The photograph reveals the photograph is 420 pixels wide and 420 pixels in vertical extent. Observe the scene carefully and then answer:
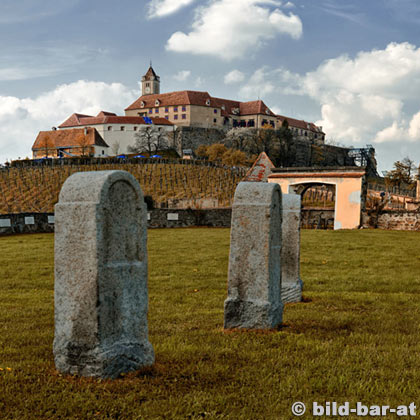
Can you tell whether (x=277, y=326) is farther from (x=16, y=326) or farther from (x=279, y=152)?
(x=279, y=152)

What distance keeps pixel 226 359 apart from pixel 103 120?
92202 mm

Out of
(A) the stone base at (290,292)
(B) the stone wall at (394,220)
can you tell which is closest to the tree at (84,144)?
(B) the stone wall at (394,220)

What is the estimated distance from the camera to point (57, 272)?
400cm

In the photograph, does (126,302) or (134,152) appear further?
(134,152)

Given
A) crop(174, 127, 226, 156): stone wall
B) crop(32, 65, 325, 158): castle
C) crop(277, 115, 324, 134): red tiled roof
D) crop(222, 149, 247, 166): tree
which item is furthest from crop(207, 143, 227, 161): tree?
crop(277, 115, 324, 134): red tiled roof

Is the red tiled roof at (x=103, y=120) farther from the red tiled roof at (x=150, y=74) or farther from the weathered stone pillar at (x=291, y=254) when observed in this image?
the weathered stone pillar at (x=291, y=254)

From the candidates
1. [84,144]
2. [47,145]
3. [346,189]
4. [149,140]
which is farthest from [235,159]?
[346,189]

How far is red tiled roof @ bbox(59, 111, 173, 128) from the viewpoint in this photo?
91.6 metres

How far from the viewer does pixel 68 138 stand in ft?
289

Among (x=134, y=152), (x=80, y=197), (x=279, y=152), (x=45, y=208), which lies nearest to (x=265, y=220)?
(x=80, y=197)

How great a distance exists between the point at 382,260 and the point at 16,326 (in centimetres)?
1040

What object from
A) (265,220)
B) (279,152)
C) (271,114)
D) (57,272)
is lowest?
(57,272)

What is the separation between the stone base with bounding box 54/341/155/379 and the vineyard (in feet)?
117

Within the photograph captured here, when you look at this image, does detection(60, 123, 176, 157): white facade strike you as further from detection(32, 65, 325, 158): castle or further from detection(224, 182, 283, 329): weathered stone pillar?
detection(224, 182, 283, 329): weathered stone pillar
